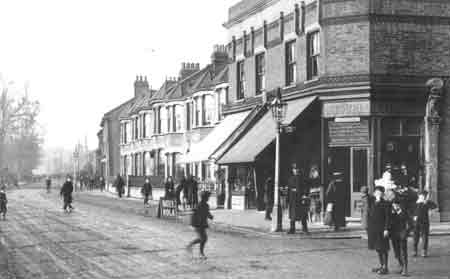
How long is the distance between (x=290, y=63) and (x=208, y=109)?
58.7 ft

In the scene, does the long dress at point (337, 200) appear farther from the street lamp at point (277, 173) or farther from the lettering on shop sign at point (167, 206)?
the lettering on shop sign at point (167, 206)

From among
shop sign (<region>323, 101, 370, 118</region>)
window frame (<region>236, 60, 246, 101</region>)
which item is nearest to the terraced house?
window frame (<region>236, 60, 246, 101</region>)

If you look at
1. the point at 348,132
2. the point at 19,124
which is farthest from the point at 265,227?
the point at 19,124

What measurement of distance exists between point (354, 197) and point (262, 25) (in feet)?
33.8

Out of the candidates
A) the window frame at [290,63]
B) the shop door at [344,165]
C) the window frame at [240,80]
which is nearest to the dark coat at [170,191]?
the window frame at [240,80]

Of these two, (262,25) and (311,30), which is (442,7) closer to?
(311,30)

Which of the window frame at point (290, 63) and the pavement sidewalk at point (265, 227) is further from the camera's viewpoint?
the window frame at point (290, 63)

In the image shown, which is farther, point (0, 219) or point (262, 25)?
point (262, 25)

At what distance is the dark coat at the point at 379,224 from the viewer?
1289 cm

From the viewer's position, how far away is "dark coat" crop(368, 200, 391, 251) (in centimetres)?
1289

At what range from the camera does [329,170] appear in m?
25.1

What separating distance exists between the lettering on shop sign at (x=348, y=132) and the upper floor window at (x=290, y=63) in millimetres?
4088

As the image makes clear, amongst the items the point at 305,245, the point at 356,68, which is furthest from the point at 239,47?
the point at 305,245

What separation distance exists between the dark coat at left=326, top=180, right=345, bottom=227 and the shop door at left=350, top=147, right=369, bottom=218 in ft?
9.18
